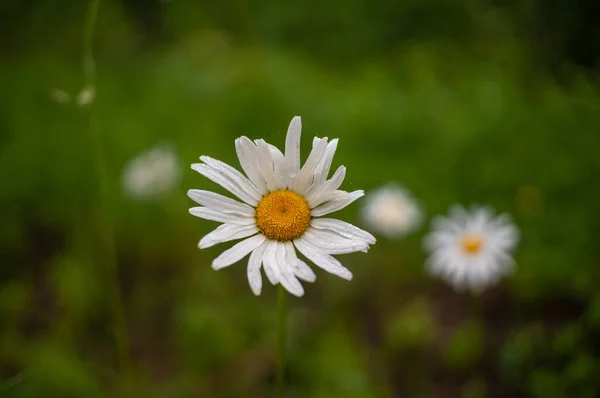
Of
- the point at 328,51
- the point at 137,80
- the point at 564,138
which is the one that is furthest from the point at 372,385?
the point at 328,51

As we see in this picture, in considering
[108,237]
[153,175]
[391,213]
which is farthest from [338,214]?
[108,237]

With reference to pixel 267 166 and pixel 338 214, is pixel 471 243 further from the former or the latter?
pixel 267 166

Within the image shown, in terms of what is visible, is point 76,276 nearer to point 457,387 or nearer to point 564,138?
point 457,387

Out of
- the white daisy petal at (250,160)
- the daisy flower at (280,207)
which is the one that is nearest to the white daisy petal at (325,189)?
the daisy flower at (280,207)

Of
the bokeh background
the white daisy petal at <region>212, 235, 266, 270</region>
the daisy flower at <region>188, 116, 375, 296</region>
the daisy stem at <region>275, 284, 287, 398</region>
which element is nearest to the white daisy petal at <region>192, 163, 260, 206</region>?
the daisy flower at <region>188, 116, 375, 296</region>

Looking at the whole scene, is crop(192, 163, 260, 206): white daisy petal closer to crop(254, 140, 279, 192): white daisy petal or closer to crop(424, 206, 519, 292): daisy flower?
crop(254, 140, 279, 192): white daisy petal

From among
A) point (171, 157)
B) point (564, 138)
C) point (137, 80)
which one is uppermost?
point (137, 80)
